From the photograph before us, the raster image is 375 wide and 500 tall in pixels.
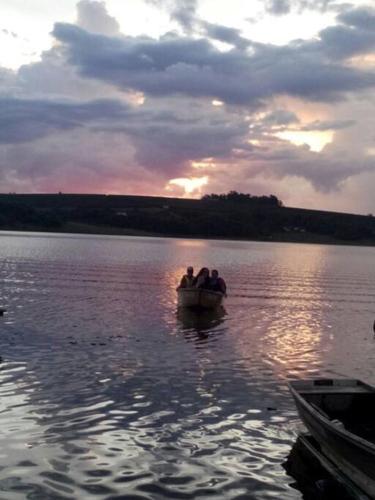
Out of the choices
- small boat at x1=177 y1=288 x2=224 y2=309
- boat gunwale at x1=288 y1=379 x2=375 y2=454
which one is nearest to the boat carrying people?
small boat at x1=177 y1=288 x2=224 y2=309

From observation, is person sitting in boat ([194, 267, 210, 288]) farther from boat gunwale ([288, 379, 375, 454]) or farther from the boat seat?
boat gunwale ([288, 379, 375, 454])

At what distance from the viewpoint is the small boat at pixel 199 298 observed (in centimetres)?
3062

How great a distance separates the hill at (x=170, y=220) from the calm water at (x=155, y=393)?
147m

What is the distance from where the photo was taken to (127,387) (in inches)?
569

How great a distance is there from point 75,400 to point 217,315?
1712cm

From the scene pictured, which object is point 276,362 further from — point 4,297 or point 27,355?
point 4,297

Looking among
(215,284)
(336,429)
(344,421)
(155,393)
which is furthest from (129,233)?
(336,429)

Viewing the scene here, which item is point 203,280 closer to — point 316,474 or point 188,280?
point 188,280

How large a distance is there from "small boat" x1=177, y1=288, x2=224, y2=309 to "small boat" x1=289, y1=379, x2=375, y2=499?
60.3ft

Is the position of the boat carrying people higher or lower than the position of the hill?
lower

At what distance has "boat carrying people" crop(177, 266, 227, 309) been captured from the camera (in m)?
30.7

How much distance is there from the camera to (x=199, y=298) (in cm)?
3070

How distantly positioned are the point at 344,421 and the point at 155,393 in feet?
14.4

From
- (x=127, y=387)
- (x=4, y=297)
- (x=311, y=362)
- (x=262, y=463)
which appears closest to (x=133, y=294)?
(x=4, y=297)
